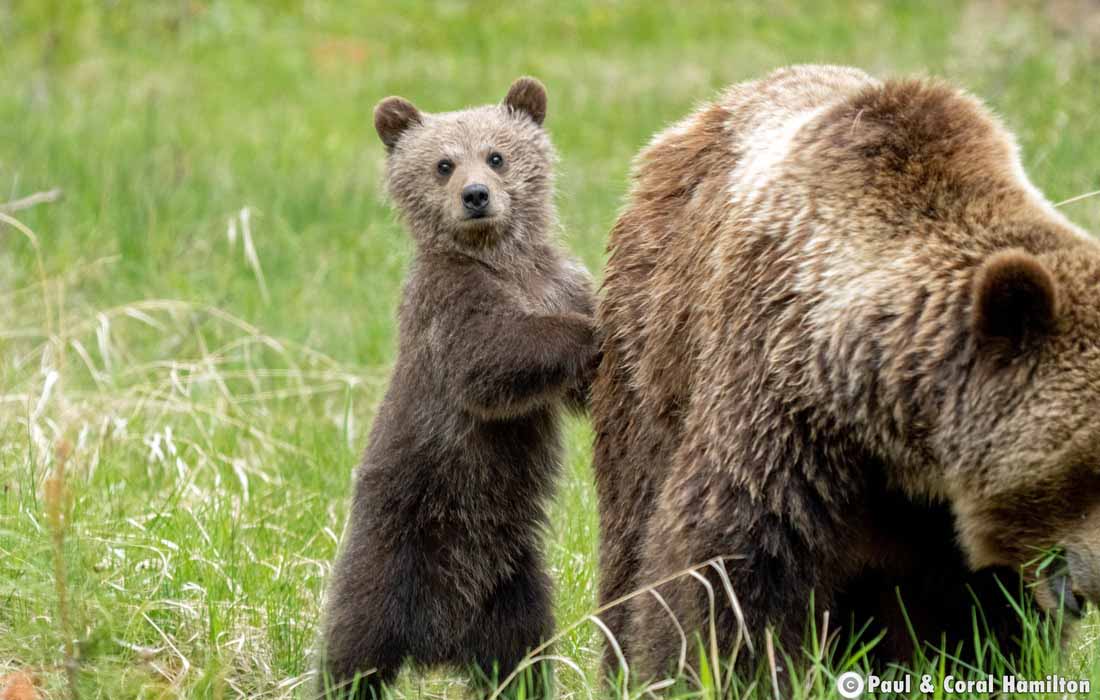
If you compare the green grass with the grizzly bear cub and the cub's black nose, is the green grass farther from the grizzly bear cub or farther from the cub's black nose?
the cub's black nose

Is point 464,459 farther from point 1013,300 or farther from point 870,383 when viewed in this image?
point 1013,300

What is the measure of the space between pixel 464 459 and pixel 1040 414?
176 centimetres

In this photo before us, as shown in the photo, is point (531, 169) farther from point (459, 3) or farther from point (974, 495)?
point (459, 3)

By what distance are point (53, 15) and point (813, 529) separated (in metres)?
10.5

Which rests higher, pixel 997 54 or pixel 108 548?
pixel 997 54

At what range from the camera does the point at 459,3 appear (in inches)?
708

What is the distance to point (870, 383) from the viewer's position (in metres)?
3.52

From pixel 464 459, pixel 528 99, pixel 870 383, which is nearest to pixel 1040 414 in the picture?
pixel 870 383

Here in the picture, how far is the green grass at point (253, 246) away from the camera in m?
4.78

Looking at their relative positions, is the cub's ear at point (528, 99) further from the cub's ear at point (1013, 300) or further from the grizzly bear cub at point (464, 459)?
the cub's ear at point (1013, 300)

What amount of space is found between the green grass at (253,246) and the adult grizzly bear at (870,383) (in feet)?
0.90

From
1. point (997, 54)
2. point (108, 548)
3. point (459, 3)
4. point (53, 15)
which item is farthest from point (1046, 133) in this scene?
point (459, 3)

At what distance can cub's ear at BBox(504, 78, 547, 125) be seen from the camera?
5.26 m

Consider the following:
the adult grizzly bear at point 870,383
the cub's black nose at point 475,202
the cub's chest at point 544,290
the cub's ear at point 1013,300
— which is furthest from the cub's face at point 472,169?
the cub's ear at point 1013,300
